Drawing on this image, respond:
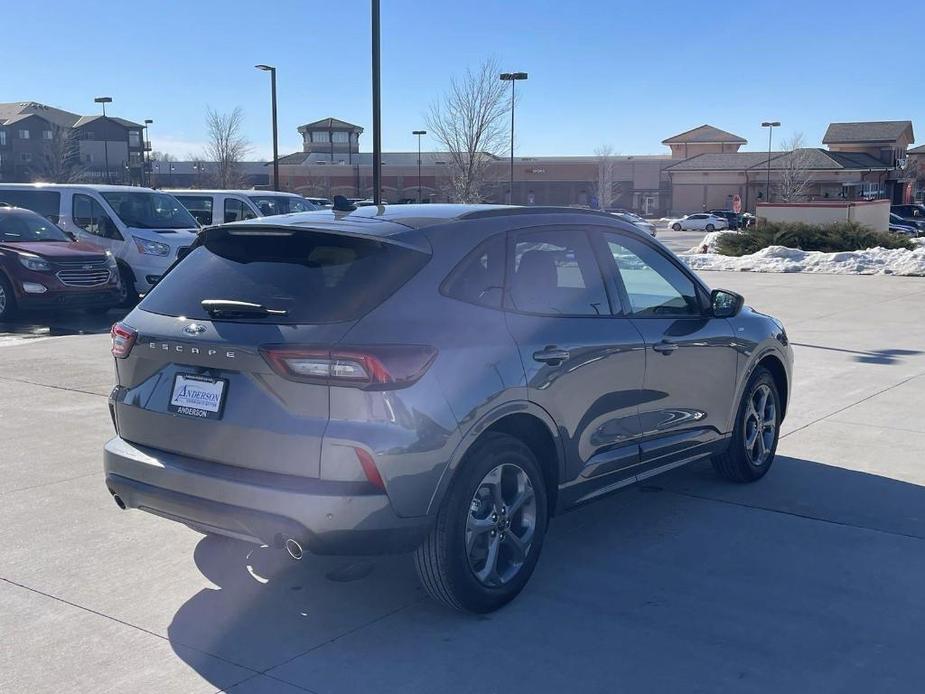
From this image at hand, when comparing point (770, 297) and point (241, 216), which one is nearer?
point (770, 297)

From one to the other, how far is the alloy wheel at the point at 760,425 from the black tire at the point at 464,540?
97.5 inches

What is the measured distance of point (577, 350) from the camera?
4766 mm

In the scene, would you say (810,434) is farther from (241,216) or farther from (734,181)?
(734,181)

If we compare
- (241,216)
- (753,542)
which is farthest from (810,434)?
(241,216)

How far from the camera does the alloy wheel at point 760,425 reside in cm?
642

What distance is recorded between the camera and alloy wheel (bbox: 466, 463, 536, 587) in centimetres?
437

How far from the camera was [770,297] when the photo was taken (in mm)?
18109

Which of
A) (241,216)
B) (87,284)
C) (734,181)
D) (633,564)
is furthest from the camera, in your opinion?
(734,181)

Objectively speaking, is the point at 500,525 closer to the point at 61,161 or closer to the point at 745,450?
A: the point at 745,450

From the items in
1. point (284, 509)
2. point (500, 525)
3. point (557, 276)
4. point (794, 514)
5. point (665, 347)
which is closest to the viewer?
point (284, 509)

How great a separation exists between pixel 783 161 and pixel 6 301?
72.5 metres

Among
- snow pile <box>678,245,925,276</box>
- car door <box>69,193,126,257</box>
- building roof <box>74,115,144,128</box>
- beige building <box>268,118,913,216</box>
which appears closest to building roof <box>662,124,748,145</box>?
beige building <box>268,118,913,216</box>

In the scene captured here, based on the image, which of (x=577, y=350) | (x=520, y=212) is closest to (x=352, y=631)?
(x=577, y=350)

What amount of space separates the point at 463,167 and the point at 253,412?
117 ft
